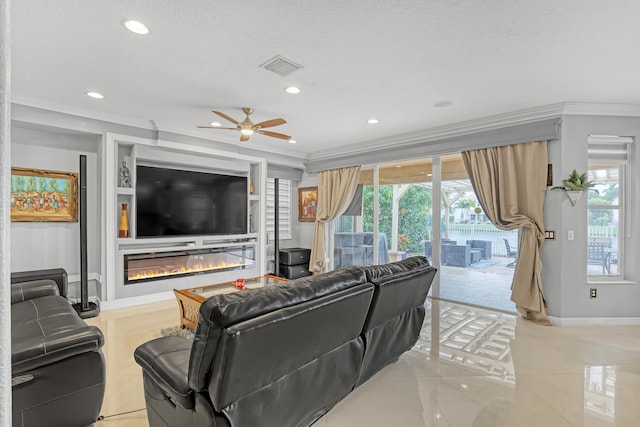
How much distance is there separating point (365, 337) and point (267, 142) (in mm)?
4249

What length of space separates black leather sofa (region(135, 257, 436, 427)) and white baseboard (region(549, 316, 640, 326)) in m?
2.66

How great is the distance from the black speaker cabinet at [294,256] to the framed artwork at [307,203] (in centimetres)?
73

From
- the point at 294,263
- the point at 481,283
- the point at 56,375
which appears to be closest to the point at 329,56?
the point at 56,375

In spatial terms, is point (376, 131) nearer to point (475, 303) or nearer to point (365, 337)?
point (475, 303)

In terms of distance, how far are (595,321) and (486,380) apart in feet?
7.52

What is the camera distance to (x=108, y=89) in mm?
3404

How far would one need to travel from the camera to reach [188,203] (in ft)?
16.4

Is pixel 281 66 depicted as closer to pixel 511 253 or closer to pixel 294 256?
pixel 511 253

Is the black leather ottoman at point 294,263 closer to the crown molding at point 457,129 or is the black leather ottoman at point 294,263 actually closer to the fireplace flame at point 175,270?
the fireplace flame at point 175,270

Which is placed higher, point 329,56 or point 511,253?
point 329,56

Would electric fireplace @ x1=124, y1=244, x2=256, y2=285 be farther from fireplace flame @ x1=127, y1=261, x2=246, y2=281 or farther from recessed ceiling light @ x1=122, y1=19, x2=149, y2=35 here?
recessed ceiling light @ x1=122, y1=19, x2=149, y2=35

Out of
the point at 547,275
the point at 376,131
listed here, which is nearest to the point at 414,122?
the point at 376,131

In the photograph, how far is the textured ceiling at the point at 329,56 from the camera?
6.97ft

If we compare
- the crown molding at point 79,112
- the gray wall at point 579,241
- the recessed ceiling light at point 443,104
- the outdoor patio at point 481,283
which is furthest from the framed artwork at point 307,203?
the gray wall at point 579,241
